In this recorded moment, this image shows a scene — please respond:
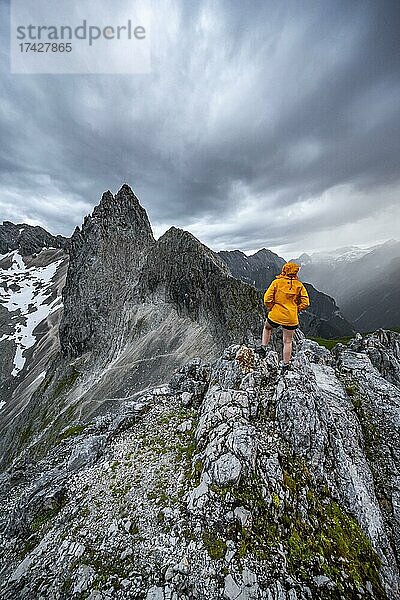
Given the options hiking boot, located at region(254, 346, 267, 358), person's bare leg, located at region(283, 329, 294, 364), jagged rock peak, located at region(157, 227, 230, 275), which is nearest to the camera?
person's bare leg, located at region(283, 329, 294, 364)

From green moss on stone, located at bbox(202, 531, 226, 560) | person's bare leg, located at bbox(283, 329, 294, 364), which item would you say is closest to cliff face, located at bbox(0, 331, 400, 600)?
green moss on stone, located at bbox(202, 531, 226, 560)

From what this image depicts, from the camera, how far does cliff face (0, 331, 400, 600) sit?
25.5 ft

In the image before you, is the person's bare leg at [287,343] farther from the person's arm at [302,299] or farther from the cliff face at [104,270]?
the cliff face at [104,270]

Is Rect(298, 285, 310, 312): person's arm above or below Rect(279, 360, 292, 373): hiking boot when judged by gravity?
above

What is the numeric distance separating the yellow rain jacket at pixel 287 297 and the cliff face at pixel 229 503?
238 centimetres

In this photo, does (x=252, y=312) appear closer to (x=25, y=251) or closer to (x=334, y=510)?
(x=334, y=510)

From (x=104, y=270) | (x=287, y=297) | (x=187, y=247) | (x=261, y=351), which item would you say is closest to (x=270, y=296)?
(x=287, y=297)

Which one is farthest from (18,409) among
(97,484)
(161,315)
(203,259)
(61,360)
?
(97,484)

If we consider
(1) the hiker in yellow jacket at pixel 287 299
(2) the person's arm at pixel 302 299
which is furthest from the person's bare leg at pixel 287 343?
(2) the person's arm at pixel 302 299

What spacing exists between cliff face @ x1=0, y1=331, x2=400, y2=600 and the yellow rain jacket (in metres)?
2.38

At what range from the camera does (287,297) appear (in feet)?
47.5

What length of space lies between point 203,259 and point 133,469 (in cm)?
3744

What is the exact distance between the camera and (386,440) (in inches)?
490

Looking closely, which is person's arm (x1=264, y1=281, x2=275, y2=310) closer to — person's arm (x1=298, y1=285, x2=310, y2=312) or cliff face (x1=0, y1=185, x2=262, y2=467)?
person's arm (x1=298, y1=285, x2=310, y2=312)
